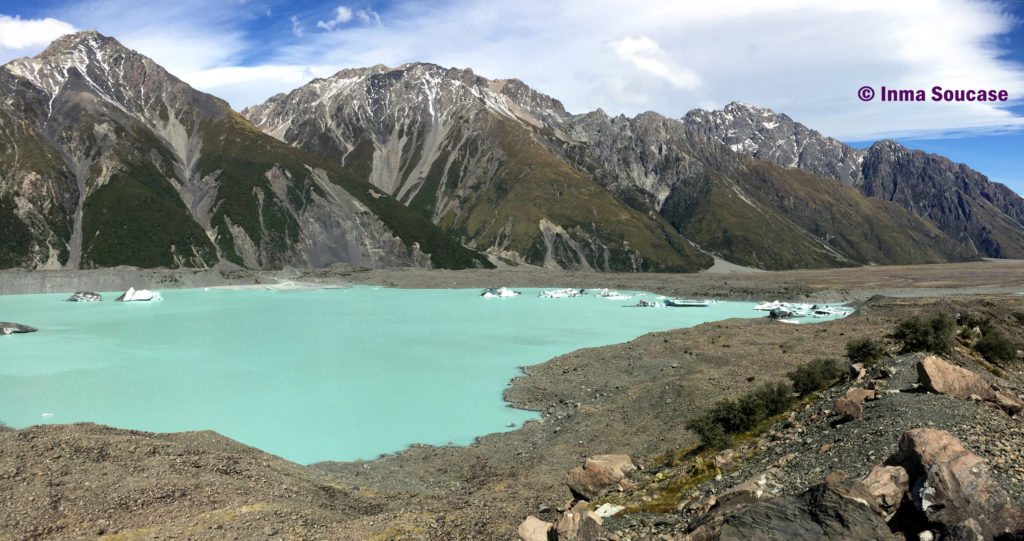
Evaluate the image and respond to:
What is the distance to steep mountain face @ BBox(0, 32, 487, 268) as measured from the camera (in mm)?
155625

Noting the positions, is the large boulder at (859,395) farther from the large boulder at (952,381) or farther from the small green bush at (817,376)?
the small green bush at (817,376)

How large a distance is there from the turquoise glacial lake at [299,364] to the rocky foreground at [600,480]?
21.9ft

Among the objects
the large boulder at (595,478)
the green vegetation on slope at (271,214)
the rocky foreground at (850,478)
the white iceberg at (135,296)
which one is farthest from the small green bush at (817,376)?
the green vegetation on slope at (271,214)

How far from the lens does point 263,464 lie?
21.2 m

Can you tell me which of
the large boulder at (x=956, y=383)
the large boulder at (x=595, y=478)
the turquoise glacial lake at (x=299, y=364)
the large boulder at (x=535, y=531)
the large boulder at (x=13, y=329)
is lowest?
the turquoise glacial lake at (x=299, y=364)

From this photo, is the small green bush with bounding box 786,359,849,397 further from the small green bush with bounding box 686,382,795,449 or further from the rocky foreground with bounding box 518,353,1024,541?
the rocky foreground with bounding box 518,353,1024,541

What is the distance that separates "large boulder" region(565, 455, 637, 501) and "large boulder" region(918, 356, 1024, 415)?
8.77 m

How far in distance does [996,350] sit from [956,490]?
24001mm

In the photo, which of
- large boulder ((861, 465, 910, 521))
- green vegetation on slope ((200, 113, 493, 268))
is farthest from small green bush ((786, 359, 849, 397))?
green vegetation on slope ((200, 113, 493, 268))

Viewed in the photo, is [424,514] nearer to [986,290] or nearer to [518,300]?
[518,300]

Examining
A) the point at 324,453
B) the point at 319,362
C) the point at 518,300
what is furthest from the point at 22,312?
the point at 324,453

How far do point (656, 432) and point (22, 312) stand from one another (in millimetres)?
96100

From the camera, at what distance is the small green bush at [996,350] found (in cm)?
A: 2905

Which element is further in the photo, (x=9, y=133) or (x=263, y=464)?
(x=9, y=133)
